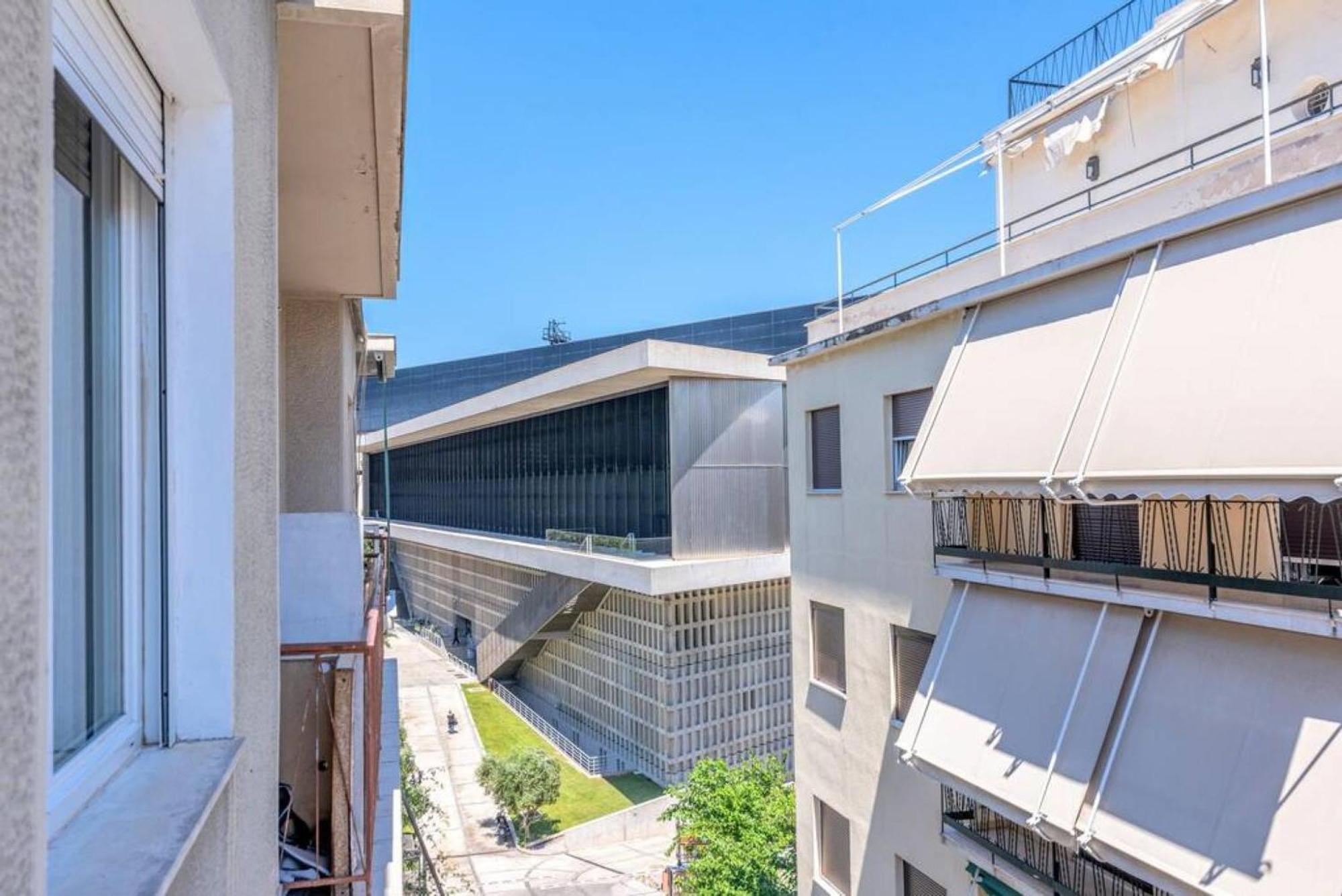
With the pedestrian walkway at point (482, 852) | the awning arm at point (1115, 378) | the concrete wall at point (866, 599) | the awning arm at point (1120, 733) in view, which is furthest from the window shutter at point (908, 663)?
the pedestrian walkway at point (482, 852)

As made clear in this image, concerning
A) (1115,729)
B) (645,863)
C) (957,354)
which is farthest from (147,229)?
(645,863)

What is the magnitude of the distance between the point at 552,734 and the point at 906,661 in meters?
21.1

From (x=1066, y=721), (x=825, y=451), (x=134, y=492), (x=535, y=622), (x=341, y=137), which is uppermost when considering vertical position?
(x=341, y=137)

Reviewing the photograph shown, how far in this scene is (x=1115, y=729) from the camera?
21.0 feet

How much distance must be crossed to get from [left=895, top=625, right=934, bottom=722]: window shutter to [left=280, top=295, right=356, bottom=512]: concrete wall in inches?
274

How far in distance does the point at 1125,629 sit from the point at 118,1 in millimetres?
7649

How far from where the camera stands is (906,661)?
10273 millimetres

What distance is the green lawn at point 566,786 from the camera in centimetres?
2263

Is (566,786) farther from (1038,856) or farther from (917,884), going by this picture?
(1038,856)

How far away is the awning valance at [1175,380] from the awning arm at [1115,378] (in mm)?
11

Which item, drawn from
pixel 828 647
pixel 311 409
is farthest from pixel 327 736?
pixel 828 647

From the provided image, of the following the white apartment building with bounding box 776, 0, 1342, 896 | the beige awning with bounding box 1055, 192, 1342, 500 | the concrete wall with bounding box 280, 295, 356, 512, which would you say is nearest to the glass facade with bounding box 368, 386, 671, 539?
the white apartment building with bounding box 776, 0, 1342, 896

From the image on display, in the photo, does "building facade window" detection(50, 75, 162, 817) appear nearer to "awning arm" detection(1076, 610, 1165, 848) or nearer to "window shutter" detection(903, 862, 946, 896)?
"awning arm" detection(1076, 610, 1165, 848)

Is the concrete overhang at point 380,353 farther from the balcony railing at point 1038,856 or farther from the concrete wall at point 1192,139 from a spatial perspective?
the balcony railing at point 1038,856
